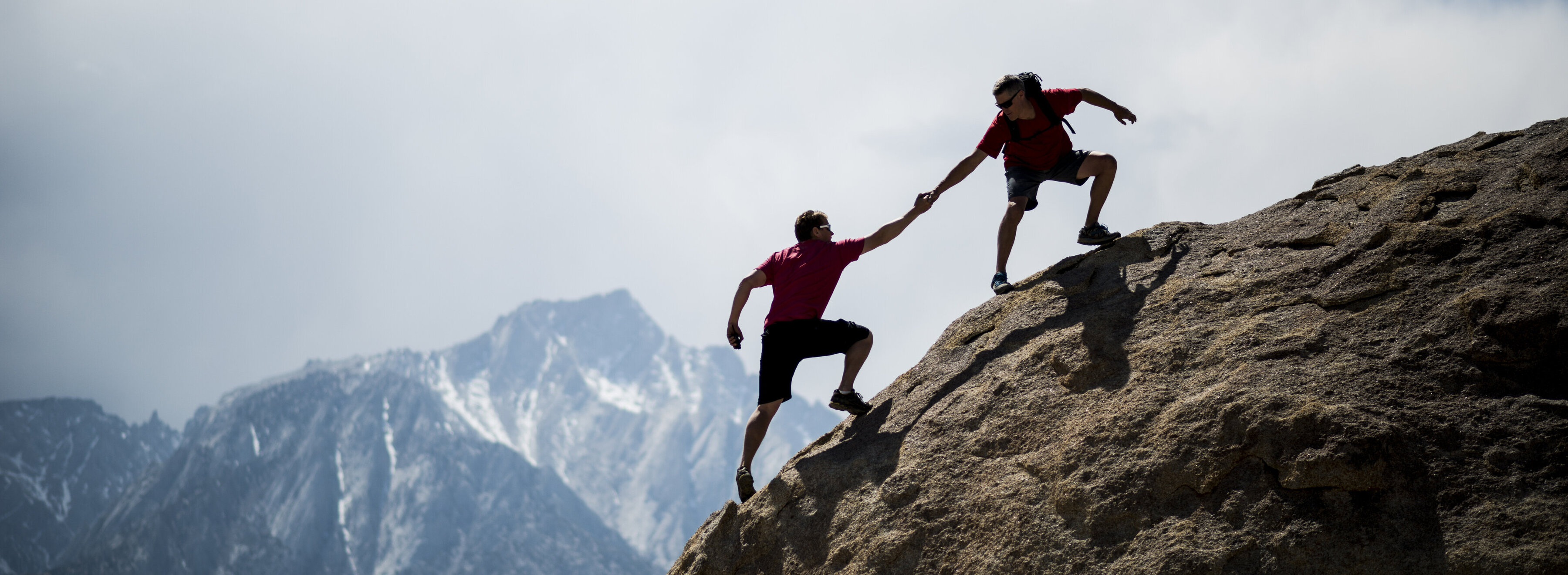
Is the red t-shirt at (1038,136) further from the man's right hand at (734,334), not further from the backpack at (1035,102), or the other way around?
the man's right hand at (734,334)

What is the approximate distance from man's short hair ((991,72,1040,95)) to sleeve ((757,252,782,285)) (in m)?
3.02

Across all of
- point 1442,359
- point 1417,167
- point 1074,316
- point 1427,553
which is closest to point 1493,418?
point 1442,359

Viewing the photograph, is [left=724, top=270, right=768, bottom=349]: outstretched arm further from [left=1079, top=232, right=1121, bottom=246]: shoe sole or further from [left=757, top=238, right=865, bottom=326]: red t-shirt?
[left=1079, top=232, right=1121, bottom=246]: shoe sole

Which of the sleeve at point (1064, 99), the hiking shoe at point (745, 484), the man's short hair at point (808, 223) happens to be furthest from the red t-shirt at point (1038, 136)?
the hiking shoe at point (745, 484)

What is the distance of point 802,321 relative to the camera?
926 centimetres

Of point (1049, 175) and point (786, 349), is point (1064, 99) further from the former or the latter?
point (786, 349)

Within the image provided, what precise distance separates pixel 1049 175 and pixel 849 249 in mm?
2803

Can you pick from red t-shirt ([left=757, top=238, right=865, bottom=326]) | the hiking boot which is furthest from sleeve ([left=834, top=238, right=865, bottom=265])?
the hiking boot

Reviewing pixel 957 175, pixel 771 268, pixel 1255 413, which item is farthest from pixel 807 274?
pixel 1255 413

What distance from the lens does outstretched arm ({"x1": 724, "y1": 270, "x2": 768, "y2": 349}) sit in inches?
364

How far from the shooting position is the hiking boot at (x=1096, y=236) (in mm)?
10406

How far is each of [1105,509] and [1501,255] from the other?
13.6 ft

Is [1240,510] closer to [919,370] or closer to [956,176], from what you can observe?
[919,370]

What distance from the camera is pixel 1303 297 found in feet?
26.3
